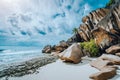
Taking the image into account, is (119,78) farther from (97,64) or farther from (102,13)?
(102,13)

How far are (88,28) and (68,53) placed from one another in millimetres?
24134

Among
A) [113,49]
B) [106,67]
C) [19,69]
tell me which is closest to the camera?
[106,67]

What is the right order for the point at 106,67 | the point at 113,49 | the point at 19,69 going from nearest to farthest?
the point at 106,67
the point at 113,49
the point at 19,69

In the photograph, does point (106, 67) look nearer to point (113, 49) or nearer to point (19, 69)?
point (113, 49)

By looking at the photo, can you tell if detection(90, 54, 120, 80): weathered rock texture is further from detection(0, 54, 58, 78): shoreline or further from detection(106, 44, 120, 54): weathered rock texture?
detection(0, 54, 58, 78): shoreline

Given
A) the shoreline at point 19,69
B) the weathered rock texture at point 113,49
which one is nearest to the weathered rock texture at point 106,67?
the weathered rock texture at point 113,49

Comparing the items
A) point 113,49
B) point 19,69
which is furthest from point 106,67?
point 19,69

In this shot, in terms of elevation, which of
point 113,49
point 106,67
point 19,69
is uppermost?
point 113,49

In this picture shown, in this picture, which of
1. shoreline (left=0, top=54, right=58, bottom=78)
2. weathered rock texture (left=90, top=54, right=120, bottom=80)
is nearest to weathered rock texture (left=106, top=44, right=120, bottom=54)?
weathered rock texture (left=90, top=54, right=120, bottom=80)

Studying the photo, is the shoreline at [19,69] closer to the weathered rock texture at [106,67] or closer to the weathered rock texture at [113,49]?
the weathered rock texture at [106,67]

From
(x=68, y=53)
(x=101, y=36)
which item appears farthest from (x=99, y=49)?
(x=68, y=53)

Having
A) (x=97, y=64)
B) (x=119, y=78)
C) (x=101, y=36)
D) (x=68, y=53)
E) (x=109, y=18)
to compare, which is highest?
(x=109, y=18)

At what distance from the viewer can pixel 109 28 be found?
74.6ft

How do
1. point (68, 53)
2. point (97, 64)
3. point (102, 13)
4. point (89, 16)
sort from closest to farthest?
point (97, 64)
point (68, 53)
point (102, 13)
point (89, 16)
